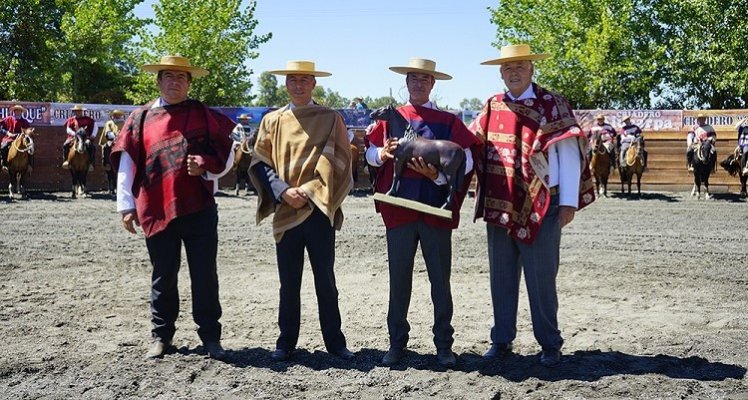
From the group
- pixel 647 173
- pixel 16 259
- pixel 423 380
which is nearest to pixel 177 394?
pixel 423 380

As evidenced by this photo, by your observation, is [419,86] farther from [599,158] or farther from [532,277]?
[599,158]

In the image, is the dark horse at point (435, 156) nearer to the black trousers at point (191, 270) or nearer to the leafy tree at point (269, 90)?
the black trousers at point (191, 270)

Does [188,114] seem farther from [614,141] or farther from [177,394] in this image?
[614,141]

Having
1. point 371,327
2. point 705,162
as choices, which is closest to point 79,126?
point 705,162

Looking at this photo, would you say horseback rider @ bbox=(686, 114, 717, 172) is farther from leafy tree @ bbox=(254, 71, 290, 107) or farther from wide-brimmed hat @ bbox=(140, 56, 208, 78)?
leafy tree @ bbox=(254, 71, 290, 107)

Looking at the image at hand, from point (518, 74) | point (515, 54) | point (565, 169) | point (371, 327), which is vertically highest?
point (515, 54)

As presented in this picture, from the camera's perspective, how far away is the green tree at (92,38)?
35188 mm

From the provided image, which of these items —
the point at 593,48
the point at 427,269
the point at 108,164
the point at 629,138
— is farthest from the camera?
the point at 593,48

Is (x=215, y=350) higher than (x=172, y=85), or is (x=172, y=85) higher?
(x=172, y=85)

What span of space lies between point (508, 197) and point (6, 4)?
106 ft

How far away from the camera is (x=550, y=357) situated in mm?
5582

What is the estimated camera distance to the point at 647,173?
23922 mm

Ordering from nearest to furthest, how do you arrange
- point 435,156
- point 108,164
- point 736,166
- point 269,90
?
point 435,156
point 736,166
point 108,164
point 269,90

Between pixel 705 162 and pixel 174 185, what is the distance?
17.6 m
